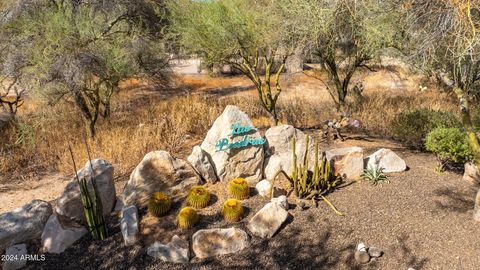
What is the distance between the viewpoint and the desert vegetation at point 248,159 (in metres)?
4.38

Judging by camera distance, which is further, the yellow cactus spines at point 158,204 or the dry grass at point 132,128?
the dry grass at point 132,128

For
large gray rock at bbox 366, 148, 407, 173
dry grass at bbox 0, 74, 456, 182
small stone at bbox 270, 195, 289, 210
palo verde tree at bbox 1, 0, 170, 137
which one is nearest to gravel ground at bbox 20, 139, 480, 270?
small stone at bbox 270, 195, 289, 210

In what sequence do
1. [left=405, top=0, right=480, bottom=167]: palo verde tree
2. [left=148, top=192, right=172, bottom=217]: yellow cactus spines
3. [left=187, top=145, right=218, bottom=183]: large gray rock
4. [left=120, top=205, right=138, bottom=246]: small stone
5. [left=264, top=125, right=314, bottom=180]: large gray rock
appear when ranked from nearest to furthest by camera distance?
[left=405, top=0, right=480, bottom=167]: palo verde tree
[left=120, top=205, right=138, bottom=246]: small stone
[left=148, top=192, right=172, bottom=217]: yellow cactus spines
[left=187, top=145, right=218, bottom=183]: large gray rock
[left=264, top=125, right=314, bottom=180]: large gray rock

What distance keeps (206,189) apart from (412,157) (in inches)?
152

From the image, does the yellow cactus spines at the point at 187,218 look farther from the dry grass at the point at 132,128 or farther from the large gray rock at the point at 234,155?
the dry grass at the point at 132,128

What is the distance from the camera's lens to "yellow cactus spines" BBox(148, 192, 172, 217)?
16.1ft

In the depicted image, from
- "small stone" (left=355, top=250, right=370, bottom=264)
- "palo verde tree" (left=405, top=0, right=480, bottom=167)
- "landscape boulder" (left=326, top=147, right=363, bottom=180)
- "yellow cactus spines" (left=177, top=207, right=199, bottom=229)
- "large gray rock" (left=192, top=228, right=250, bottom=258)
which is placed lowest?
"small stone" (left=355, top=250, right=370, bottom=264)

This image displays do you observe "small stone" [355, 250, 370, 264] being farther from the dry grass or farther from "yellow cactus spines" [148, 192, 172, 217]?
the dry grass

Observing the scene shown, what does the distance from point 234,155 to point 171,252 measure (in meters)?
1.75

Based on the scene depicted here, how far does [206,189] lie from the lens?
5.48 meters

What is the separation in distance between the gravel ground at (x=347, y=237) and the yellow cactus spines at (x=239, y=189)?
14 centimetres

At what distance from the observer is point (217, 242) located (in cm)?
442

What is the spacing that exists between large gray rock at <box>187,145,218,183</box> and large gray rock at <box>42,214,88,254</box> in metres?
1.67

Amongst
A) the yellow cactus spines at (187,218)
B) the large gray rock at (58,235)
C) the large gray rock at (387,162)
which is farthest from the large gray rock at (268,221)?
the large gray rock at (58,235)
